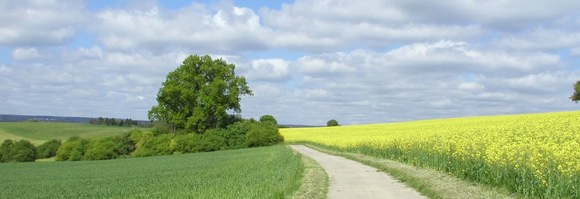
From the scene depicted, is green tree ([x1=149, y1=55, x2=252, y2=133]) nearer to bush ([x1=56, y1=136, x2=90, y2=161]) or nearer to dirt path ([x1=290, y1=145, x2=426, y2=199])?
bush ([x1=56, y1=136, x2=90, y2=161])

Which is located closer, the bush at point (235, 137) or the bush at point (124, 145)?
the bush at point (235, 137)

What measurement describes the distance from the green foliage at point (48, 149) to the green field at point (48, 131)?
1664 centimetres

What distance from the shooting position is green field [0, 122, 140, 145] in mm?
112613

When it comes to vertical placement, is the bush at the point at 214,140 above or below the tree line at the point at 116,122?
below

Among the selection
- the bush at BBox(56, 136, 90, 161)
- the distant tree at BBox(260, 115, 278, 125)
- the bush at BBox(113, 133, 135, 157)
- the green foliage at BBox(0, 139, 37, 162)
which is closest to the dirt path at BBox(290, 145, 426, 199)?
the distant tree at BBox(260, 115, 278, 125)

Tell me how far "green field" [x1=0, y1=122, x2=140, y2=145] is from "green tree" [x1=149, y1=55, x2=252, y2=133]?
126 feet

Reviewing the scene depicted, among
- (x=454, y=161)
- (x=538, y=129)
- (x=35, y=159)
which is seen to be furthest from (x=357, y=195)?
(x=35, y=159)

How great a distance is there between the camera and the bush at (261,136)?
73125mm

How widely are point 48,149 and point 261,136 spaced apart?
39491mm

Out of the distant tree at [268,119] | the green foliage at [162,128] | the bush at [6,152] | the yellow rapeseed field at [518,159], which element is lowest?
the bush at [6,152]

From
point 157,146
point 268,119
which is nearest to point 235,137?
point 268,119

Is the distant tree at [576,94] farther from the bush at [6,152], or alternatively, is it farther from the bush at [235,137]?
the bush at [6,152]

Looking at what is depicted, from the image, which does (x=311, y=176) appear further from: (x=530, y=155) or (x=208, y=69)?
(x=208, y=69)

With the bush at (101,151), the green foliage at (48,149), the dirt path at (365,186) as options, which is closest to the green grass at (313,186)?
the dirt path at (365,186)
